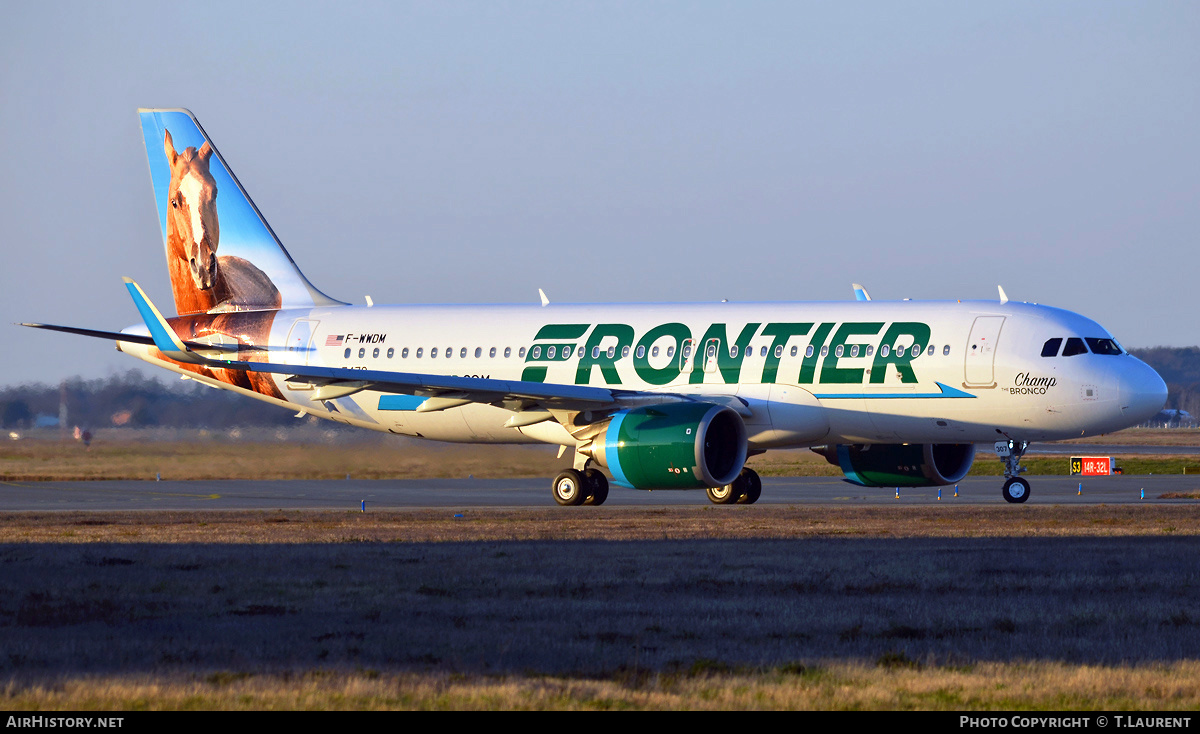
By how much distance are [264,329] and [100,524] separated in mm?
11006

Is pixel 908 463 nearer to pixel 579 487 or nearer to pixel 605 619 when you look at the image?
pixel 579 487

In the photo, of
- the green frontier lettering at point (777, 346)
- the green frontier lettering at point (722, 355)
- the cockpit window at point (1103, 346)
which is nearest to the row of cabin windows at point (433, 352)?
the green frontier lettering at point (722, 355)

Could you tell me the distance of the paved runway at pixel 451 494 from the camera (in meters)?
28.3

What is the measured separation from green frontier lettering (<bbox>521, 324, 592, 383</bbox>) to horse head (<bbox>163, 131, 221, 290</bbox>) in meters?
9.28

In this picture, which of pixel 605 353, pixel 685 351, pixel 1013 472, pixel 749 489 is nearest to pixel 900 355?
pixel 1013 472

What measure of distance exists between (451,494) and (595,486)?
5291 mm

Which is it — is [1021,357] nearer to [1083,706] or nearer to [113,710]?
[1083,706]

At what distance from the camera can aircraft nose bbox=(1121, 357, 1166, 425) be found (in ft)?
82.9

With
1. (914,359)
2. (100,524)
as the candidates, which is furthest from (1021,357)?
(100,524)

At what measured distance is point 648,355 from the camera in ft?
92.7

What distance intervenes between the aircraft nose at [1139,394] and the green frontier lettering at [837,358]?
4.63 metres

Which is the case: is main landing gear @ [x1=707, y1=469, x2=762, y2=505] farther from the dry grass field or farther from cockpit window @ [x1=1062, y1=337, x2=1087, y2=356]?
the dry grass field

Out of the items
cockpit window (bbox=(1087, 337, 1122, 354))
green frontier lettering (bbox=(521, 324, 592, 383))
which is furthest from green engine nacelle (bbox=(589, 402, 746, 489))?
cockpit window (bbox=(1087, 337, 1122, 354))

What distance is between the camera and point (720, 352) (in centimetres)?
2758
